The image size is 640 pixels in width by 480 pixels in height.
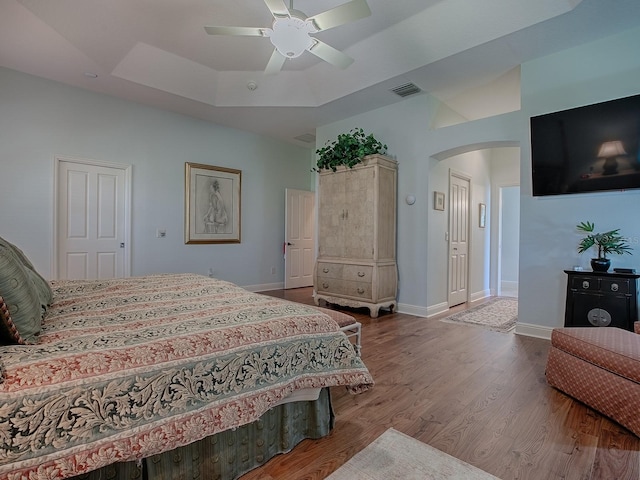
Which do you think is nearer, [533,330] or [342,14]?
[342,14]

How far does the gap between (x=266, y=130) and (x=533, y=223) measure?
4.38 metres

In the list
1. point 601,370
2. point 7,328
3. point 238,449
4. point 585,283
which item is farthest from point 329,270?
point 7,328

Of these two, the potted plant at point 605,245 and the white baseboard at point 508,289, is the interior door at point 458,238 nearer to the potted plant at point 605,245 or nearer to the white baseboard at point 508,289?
the white baseboard at point 508,289

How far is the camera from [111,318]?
57.1 inches

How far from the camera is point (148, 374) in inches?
41.8

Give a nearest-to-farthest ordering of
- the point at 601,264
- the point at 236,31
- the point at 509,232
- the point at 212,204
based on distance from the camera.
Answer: the point at 236,31 → the point at 601,264 → the point at 212,204 → the point at 509,232

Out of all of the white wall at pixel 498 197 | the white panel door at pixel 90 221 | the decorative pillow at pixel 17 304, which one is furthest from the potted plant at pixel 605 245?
the white panel door at pixel 90 221

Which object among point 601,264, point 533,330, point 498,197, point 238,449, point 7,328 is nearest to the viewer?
point 7,328

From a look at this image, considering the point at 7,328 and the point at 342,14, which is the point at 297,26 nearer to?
the point at 342,14

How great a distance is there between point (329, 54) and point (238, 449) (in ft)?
9.61

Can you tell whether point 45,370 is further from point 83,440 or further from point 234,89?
point 234,89

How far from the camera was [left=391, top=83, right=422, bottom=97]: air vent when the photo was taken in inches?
161

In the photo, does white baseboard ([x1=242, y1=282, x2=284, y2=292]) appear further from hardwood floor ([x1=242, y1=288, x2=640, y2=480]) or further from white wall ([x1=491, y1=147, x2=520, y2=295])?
white wall ([x1=491, y1=147, x2=520, y2=295])

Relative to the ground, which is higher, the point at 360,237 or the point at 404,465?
the point at 360,237
